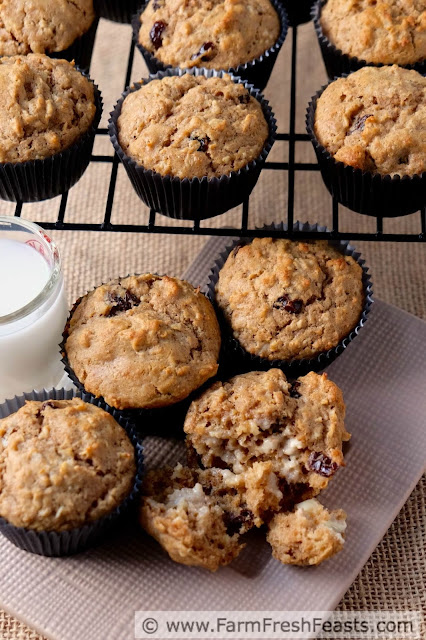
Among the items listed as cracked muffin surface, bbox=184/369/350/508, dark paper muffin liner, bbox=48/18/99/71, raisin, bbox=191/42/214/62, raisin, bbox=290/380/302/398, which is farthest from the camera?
dark paper muffin liner, bbox=48/18/99/71

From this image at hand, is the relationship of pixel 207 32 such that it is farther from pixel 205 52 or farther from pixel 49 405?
pixel 49 405

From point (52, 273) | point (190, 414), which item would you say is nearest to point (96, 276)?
point (52, 273)

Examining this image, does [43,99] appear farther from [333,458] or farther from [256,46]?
[333,458]

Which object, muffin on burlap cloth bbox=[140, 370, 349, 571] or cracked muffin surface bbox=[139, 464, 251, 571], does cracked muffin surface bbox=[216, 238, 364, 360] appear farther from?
cracked muffin surface bbox=[139, 464, 251, 571]

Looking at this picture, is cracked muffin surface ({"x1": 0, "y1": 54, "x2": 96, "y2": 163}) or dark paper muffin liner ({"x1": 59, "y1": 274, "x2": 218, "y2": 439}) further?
cracked muffin surface ({"x1": 0, "y1": 54, "x2": 96, "y2": 163})

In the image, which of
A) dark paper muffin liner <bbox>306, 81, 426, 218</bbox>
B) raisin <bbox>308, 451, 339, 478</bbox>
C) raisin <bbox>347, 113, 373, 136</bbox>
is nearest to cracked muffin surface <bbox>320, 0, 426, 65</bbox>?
dark paper muffin liner <bbox>306, 81, 426, 218</bbox>

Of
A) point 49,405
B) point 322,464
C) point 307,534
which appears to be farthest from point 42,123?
point 307,534
